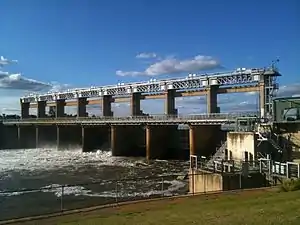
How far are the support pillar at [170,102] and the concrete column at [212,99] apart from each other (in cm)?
865

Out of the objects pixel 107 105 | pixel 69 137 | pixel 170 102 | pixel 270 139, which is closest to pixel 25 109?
pixel 69 137

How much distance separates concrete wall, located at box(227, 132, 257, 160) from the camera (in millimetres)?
31516

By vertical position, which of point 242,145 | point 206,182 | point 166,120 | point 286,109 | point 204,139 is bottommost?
point 206,182

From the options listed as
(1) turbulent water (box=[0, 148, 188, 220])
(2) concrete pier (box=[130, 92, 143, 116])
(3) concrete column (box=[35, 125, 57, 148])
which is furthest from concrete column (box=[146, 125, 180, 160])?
(3) concrete column (box=[35, 125, 57, 148])

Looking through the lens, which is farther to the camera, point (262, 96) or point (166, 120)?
point (166, 120)

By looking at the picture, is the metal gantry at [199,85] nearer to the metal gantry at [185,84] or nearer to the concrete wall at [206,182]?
the metal gantry at [185,84]

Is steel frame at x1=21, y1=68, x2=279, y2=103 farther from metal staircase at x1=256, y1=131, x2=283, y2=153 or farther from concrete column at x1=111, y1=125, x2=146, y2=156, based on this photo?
metal staircase at x1=256, y1=131, x2=283, y2=153

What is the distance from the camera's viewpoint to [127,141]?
67.7 metres

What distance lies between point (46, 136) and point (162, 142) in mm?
39959

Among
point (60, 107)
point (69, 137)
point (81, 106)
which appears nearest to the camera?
point (69, 137)

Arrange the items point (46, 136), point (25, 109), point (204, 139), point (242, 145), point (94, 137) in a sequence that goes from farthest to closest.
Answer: point (25, 109), point (46, 136), point (94, 137), point (204, 139), point (242, 145)

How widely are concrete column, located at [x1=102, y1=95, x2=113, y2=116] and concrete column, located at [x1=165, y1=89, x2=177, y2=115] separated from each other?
19.3m

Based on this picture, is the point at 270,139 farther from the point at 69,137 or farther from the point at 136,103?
the point at 69,137

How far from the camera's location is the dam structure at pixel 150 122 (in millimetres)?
51938
